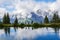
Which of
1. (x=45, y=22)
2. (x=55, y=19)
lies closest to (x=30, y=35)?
(x=45, y=22)

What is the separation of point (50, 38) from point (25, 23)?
17212mm

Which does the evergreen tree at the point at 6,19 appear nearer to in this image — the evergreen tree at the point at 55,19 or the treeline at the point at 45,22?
the treeline at the point at 45,22

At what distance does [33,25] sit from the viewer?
29000 mm

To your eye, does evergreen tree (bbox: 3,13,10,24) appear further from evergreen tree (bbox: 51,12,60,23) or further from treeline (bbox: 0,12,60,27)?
evergreen tree (bbox: 51,12,60,23)

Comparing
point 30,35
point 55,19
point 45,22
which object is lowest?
point 30,35

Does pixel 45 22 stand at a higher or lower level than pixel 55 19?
lower

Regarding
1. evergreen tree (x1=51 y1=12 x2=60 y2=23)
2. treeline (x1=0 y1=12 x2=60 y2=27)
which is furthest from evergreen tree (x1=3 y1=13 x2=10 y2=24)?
evergreen tree (x1=51 y1=12 x2=60 y2=23)

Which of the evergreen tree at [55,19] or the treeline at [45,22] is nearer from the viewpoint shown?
the treeline at [45,22]

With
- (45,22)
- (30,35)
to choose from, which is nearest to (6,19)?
(45,22)

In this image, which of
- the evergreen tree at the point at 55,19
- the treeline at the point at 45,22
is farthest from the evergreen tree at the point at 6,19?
the evergreen tree at the point at 55,19

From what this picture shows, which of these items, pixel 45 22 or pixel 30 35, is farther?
pixel 45 22

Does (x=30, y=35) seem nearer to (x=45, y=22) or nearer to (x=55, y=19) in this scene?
(x=45, y=22)

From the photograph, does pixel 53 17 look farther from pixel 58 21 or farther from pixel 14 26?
pixel 14 26

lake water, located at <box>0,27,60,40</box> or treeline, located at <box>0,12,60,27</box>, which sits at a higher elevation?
treeline, located at <box>0,12,60,27</box>
